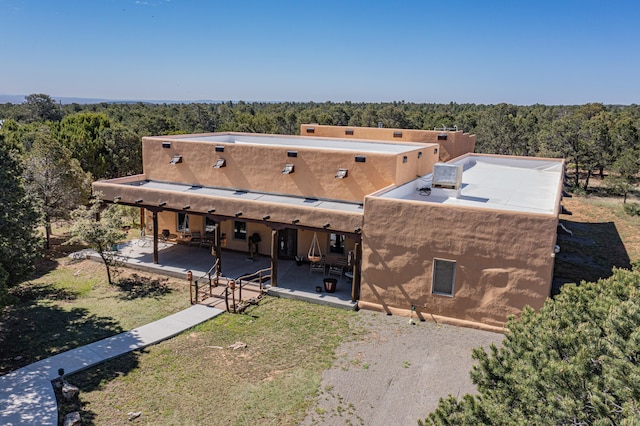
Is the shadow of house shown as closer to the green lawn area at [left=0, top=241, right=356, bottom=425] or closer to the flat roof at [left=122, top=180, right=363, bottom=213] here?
the flat roof at [left=122, top=180, right=363, bottom=213]

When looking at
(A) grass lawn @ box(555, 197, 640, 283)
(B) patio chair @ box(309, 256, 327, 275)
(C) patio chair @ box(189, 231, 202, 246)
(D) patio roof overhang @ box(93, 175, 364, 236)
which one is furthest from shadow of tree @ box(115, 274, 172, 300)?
(A) grass lawn @ box(555, 197, 640, 283)

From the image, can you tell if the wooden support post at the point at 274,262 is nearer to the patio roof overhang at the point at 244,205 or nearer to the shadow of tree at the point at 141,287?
the patio roof overhang at the point at 244,205

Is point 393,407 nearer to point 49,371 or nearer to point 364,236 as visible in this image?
point 364,236

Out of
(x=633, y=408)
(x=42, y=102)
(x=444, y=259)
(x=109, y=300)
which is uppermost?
(x=42, y=102)

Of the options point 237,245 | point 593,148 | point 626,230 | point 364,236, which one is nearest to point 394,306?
point 364,236

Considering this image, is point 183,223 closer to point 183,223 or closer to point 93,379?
point 183,223

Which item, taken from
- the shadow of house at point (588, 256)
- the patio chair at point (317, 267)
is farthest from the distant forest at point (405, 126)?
the patio chair at point (317, 267)

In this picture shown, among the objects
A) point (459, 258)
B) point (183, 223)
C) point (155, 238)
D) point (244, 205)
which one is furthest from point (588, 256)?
point (155, 238)
